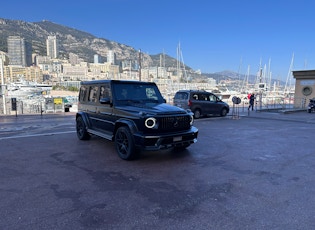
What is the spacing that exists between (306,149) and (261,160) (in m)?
2.20

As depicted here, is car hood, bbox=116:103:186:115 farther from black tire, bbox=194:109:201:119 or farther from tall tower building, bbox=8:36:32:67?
tall tower building, bbox=8:36:32:67

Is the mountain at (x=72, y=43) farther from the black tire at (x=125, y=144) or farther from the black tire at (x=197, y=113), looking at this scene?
the black tire at (x=125, y=144)

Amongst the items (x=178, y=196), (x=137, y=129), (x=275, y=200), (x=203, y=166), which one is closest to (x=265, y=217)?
(x=275, y=200)

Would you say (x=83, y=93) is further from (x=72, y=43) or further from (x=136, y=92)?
(x=72, y=43)

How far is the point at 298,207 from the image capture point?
342 centimetres

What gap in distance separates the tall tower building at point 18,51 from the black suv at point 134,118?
396ft

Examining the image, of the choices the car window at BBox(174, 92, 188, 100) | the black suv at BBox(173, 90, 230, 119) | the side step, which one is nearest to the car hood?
the side step

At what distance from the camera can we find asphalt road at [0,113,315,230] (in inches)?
121

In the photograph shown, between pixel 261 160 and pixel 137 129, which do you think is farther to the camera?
pixel 261 160

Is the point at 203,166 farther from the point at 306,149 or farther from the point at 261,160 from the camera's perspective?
the point at 306,149

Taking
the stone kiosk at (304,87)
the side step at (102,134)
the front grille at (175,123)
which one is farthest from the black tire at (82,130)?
the stone kiosk at (304,87)

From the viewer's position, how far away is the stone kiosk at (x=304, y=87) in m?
22.3

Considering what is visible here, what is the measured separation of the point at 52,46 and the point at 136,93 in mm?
157742

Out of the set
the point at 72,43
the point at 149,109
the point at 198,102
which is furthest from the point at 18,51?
the point at 149,109
